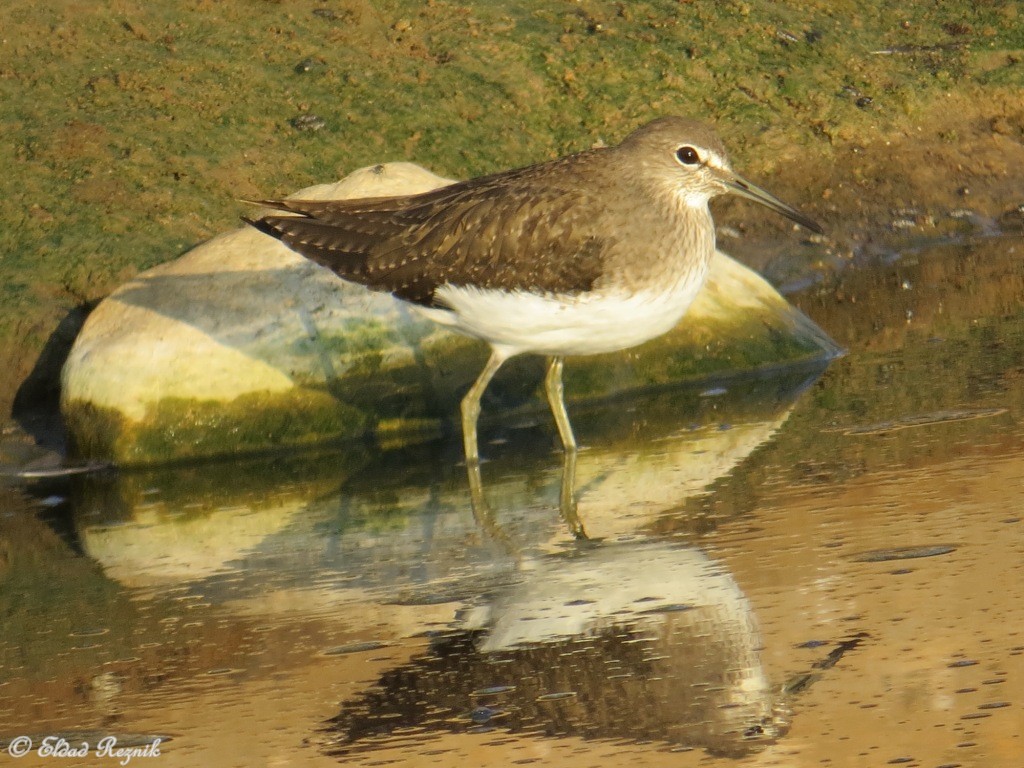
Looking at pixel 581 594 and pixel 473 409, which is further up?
pixel 473 409

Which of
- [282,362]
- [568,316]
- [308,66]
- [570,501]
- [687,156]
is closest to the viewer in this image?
[570,501]

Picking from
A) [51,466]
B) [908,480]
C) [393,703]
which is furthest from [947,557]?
[51,466]

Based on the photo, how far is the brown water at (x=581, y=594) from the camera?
491 centimetres

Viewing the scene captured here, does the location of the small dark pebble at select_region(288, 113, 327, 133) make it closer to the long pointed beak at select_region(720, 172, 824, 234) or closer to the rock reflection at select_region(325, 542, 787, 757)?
the long pointed beak at select_region(720, 172, 824, 234)

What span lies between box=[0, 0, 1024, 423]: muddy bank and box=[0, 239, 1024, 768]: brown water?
9.96ft

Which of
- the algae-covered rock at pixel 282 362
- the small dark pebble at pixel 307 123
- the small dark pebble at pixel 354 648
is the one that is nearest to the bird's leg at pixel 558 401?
the algae-covered rock at pixel 282 362

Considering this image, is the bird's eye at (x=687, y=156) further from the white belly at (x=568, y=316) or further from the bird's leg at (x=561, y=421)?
the bird's leg at (x=561, y=421)

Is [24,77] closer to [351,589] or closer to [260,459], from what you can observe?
[260,459]

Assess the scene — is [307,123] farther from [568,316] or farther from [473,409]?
[568,316]

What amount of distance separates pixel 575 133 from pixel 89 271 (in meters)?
4.75

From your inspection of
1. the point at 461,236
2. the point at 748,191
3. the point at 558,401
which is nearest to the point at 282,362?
the point at 461,236

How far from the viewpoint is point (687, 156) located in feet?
27.5

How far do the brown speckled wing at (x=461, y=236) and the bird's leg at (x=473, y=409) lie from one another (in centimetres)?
50

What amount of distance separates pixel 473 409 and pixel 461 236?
3.26ft
